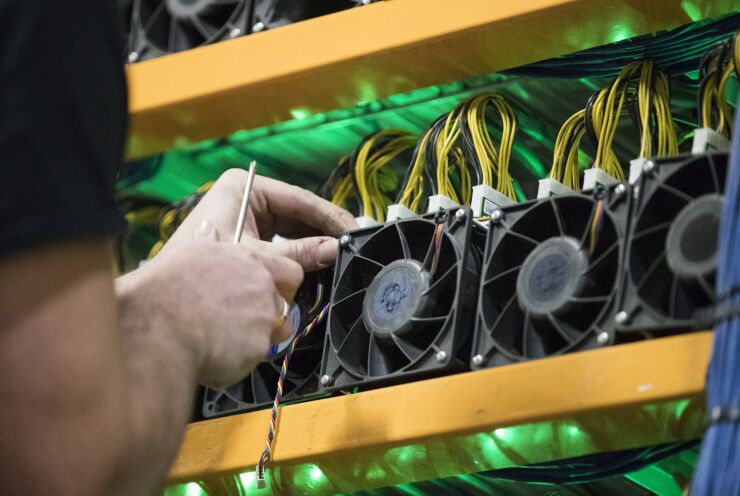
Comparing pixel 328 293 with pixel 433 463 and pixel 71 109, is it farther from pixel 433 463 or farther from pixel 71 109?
pixel 71 109

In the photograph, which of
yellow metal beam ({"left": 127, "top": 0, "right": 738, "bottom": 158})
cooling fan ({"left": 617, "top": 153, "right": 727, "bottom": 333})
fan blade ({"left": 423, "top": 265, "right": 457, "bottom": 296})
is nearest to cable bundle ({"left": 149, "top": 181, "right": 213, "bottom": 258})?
yellow metal beam ({"left": 127, "top": 0, "right": 738, "bottom": 158})

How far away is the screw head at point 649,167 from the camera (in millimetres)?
1146

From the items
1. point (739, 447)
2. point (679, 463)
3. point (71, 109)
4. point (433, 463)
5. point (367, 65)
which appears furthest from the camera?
point (367, 65)

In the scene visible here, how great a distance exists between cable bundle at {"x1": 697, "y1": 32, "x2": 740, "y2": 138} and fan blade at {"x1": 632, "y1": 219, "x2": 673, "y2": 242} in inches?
4.9

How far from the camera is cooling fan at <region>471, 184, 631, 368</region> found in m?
1.16

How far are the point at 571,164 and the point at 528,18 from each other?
6.3 inches

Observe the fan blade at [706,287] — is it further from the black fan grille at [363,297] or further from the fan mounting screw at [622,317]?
the black fan grille at [363,297]

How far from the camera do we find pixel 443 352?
A: 4.03ft

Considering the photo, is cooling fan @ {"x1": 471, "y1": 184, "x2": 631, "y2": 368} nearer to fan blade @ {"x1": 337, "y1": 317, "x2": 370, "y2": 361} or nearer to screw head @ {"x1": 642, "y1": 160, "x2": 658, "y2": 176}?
screw head @ {"x1": 642, "y1": 160, "x2": 658, "y2": 176}

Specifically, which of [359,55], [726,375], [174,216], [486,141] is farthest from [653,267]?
[174,216]

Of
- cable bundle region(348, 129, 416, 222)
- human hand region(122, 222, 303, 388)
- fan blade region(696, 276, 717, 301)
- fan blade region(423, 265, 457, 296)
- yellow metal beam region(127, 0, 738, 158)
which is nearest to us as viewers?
human hand region(122, 222, 303, 388)

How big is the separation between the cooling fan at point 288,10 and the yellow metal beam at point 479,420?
506 mm

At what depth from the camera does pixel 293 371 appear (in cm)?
142

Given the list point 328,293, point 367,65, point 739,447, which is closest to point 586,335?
point 739,447
